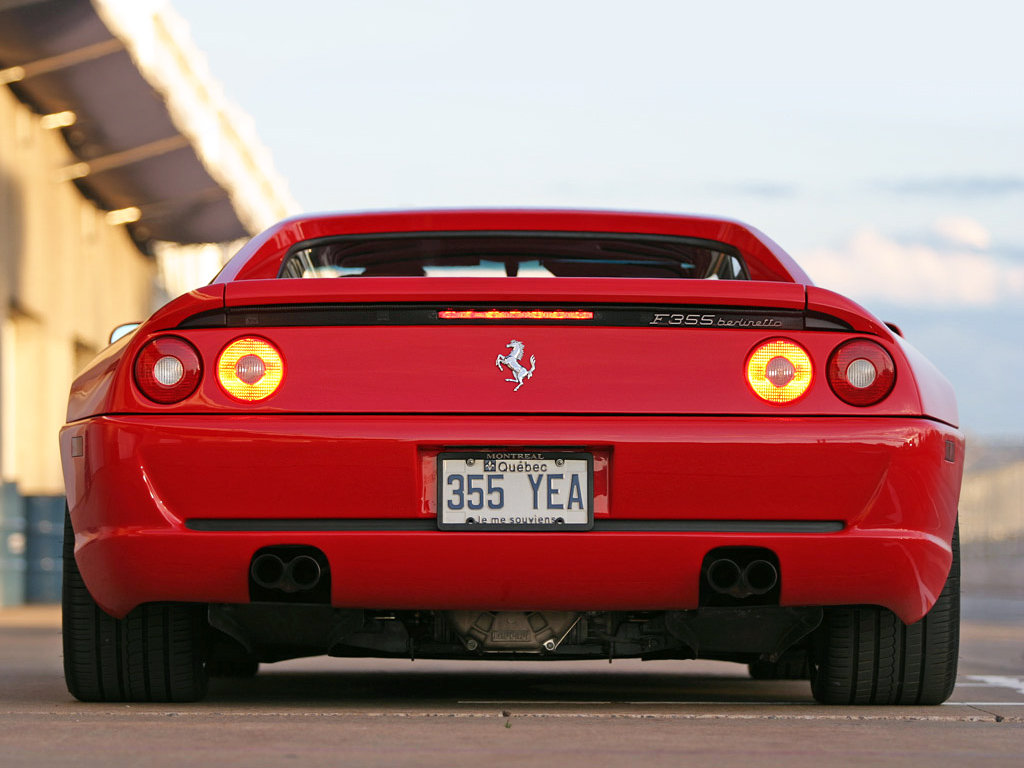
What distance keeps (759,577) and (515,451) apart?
66cm

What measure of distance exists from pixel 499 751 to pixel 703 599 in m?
0.88

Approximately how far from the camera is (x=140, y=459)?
425cm

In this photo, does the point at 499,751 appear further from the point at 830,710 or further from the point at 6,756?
Result: the point at 830,710

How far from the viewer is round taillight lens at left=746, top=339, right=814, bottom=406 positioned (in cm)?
426

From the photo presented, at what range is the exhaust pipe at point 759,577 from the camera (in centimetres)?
423

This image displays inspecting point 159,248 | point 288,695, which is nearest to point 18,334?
point 159,248

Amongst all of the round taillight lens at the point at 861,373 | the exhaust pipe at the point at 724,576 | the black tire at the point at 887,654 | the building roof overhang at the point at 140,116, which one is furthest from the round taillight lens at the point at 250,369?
the building roof overhang at the point at 140,116

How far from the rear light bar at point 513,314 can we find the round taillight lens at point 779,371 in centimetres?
41

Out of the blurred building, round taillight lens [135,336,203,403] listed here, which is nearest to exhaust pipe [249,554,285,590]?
round taillight lens [135,336,203,403]

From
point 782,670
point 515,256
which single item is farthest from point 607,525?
point 782,670

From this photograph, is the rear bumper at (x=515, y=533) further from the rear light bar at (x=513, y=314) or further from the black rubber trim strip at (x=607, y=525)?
the rear light bar at (x=513, y=314)

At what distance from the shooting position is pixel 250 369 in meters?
4.27

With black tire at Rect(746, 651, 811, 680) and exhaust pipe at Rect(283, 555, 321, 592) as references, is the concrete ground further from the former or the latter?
exhaust pipe at Rect(283, 555, 321, 592)

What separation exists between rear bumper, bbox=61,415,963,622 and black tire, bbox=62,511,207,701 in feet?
1.41
